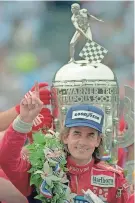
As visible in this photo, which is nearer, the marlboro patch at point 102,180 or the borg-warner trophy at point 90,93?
the marlboro patch at point 102,180

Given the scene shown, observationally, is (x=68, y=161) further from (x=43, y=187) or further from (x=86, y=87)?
(x=86, y=87)

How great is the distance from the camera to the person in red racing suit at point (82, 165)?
4.45 ft

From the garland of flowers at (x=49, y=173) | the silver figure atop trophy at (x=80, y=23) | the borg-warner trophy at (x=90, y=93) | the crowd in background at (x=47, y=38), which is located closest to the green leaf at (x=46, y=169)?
the garland of flowers at (x=49, y=173)

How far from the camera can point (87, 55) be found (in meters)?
1.87

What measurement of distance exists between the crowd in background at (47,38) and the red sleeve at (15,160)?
8.12 feet

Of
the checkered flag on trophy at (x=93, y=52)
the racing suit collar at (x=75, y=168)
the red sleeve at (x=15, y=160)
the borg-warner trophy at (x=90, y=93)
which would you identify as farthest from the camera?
the checkered flag on trophy at (x=93, y=52)

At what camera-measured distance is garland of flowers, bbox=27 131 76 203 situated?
4.46 ft

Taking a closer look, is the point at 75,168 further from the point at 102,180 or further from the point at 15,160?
the point at 15,160

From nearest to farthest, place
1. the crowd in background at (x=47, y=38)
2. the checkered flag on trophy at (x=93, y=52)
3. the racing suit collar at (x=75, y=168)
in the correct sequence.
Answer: the racing suit collar at (x=75, y=168), the checkered flag on trophy at (x=93, y=52), the crowd in background at (x=47, y=38)

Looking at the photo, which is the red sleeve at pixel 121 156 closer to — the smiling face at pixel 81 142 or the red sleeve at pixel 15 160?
the smiling face at pixel 81 142

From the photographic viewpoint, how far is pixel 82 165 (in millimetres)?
1437

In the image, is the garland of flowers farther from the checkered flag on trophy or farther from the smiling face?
the checkered flag on trophy

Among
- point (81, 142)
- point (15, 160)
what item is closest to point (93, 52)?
point (81, 142)

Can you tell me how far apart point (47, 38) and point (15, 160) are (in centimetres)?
293
